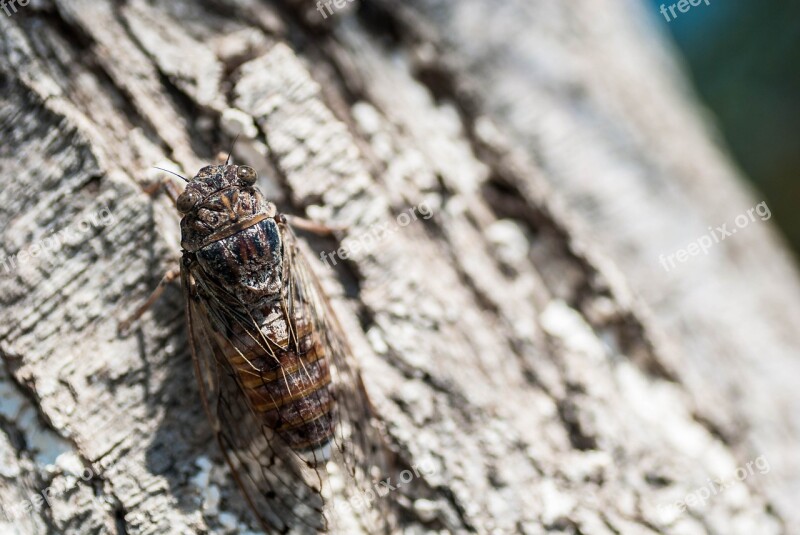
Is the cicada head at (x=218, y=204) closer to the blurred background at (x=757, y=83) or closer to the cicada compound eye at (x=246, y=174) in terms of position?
the cicada compound eye at (x=246, y=174)

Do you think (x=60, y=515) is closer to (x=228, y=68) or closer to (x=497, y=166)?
(x=228, y=68)

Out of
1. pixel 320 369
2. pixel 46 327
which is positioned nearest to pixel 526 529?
pixel 320 369

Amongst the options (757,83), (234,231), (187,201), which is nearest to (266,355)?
(234,231)

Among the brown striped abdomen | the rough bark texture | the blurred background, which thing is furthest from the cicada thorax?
the blurred background

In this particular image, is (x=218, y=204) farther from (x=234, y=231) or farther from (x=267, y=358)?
(x=267, y=358)

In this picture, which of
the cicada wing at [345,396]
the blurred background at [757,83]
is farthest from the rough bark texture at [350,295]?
the blurred background at [757,83]

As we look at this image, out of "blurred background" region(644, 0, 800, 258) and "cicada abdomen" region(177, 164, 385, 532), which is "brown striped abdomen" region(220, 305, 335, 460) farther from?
"blurred background" region(644, 0, 800, 258)
